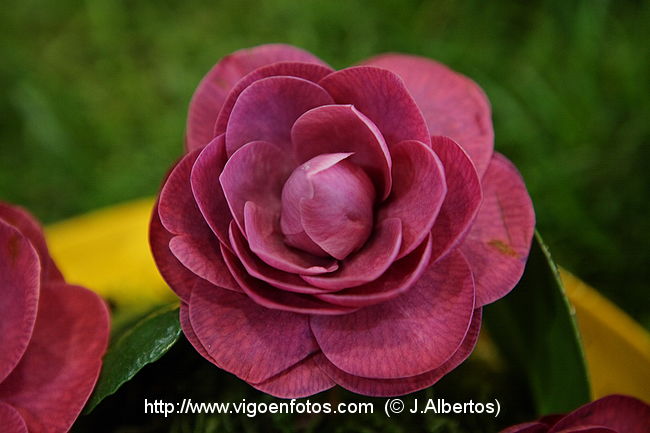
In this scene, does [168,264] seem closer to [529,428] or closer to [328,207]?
[328,207]

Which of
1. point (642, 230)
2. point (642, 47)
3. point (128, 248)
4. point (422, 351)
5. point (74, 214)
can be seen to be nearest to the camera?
point (422, 351)

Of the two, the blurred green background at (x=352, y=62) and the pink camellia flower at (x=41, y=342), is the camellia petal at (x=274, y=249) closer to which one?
the pink camellia flower at (x=41, y=342)

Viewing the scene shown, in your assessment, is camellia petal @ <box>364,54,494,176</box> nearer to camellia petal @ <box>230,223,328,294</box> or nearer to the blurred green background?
camellia petal @ <box>230,223,328,294</box>

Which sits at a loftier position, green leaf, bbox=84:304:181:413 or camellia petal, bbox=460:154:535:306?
camellia petal, bbox=460:154:535:306

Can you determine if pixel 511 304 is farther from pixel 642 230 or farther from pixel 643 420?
pixel 642 230

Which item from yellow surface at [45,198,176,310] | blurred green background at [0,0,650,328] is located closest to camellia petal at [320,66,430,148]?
yellow surface at [45,198,176,310]

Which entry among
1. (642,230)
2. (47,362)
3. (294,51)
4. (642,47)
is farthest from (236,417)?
(642,47)
